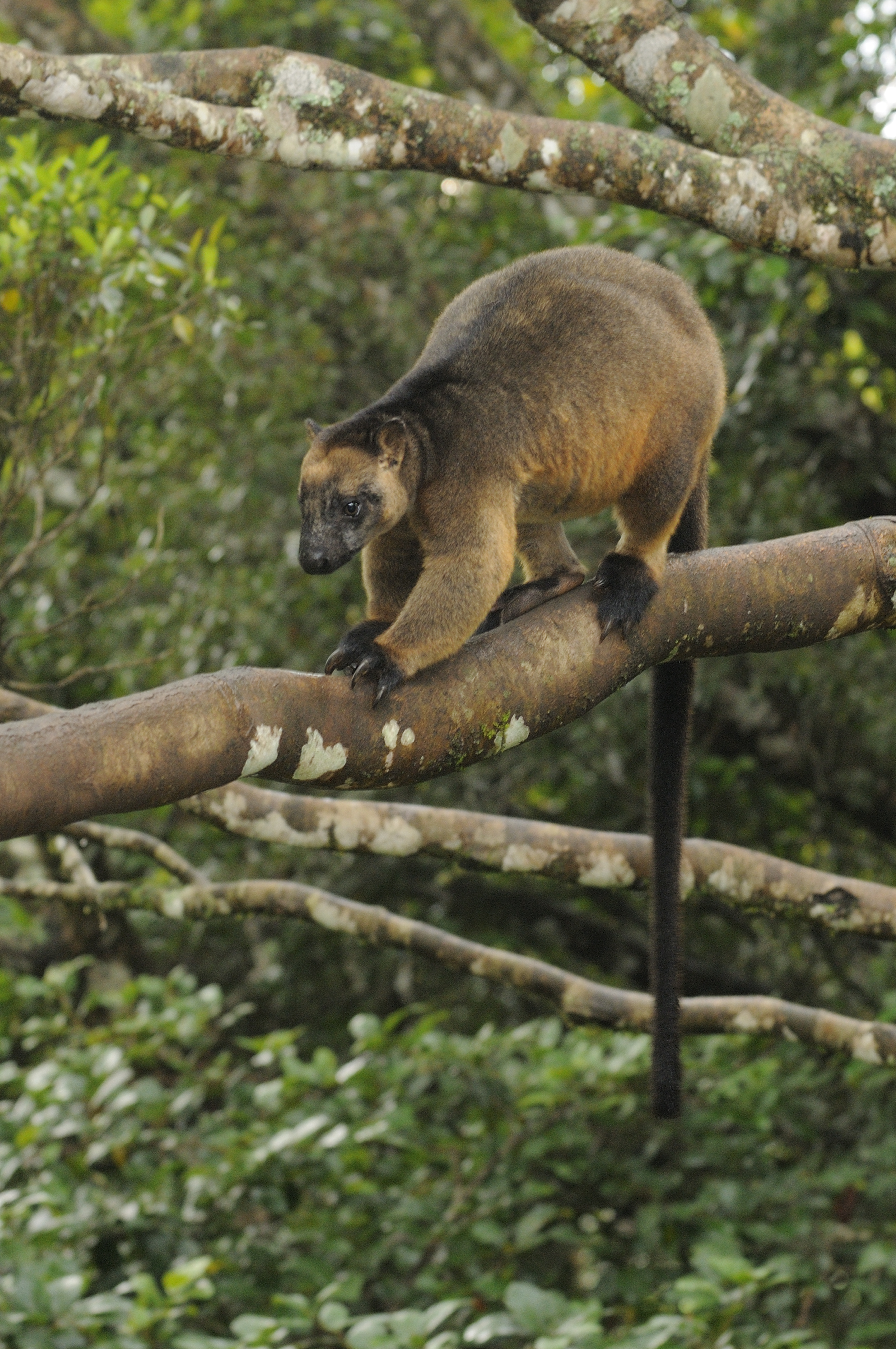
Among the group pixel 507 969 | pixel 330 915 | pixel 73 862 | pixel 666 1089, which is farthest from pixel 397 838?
pixel 73 862

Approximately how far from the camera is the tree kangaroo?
2.88 meters

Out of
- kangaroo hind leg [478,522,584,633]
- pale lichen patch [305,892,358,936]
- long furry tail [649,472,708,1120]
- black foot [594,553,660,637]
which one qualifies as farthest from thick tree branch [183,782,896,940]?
black foot [594,553,660,637]

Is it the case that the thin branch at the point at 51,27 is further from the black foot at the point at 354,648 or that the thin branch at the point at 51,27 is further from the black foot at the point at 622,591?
the black foot at the point at 622,591

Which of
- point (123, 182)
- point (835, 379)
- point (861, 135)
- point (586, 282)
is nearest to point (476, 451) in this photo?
point (586, 282)

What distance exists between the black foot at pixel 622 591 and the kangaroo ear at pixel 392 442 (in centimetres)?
54

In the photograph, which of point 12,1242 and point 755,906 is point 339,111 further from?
point 12,1242

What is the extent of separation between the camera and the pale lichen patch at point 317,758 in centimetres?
214

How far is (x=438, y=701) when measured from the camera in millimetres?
2355

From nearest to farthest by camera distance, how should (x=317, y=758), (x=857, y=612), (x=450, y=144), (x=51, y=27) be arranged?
(x=317, y=758) → (x=857, y=612) → (x=450, y=144) → (x=51, y=27)

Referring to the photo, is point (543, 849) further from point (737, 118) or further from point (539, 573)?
point (737, 118)

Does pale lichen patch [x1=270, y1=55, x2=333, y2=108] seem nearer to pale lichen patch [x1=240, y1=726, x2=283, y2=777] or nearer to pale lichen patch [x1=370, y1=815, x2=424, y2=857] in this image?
pale lichen patch [x1=240, y1=726, x2=283, y2=777]

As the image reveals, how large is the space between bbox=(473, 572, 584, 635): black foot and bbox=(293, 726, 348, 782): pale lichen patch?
1095 millimetres

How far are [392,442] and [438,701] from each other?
0.83 m

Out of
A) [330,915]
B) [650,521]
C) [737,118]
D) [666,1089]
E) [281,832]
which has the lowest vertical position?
[666,1089]
